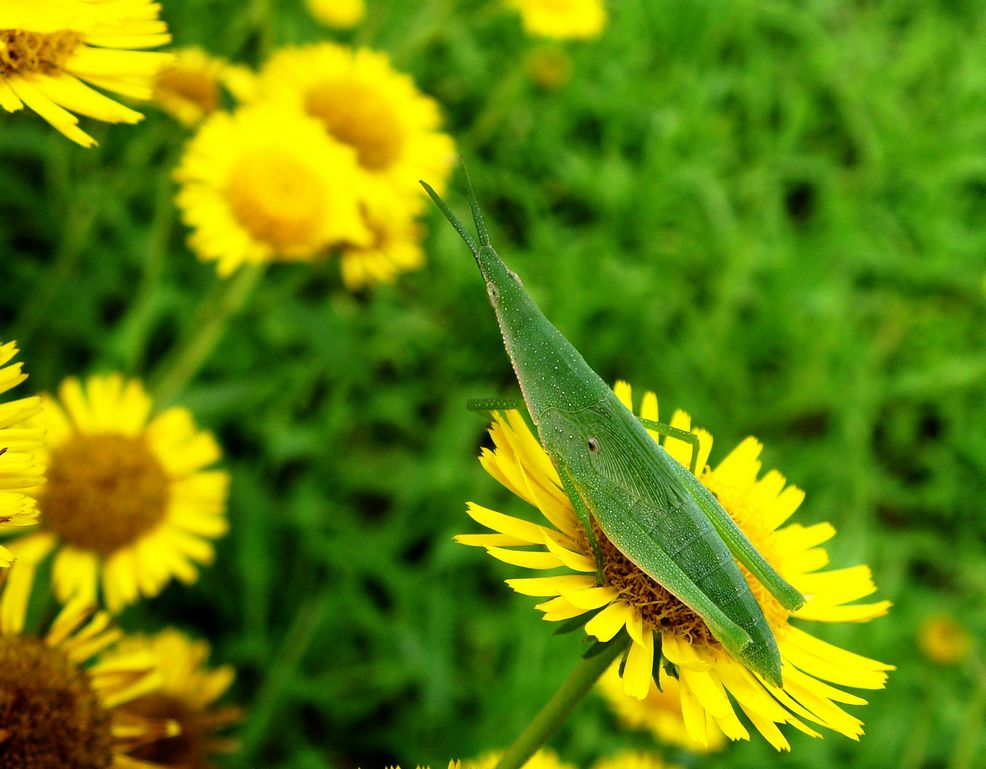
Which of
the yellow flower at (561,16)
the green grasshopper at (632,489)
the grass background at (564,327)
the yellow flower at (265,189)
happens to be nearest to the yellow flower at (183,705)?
the grass background at (564,327)

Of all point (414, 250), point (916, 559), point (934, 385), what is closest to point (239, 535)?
point (414, 250)

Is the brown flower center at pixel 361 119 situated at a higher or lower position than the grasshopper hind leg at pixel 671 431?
higher

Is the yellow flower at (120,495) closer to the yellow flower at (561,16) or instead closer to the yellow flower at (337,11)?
the yellow flower at (337,11)

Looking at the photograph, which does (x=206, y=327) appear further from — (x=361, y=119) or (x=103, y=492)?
(x=361, y=119)

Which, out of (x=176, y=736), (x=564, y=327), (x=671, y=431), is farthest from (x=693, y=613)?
(x=564, y=327)

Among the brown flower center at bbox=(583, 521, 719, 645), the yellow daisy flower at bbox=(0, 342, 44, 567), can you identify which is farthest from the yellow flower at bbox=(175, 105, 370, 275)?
the brown flower center at bbox=(583, 521, 719, 645)

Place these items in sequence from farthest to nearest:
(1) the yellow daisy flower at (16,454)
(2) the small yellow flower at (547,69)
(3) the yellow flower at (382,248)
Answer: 1. (2) the small yellow flower at (547,69)
2. (3) the yellow flower at (382,248)
3. (1) the yellow daisy flower at (16,454)

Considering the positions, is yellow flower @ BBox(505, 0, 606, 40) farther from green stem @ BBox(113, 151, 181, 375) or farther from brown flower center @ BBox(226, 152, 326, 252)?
green stem @ BBox(113, 151, 181, 375)
